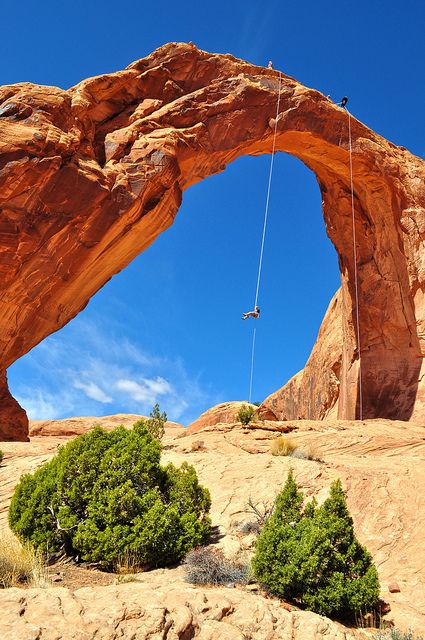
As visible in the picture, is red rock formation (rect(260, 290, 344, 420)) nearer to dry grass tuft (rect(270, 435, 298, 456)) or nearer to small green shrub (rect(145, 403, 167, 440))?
small green shrub (rect(145, 403, 167, 440))

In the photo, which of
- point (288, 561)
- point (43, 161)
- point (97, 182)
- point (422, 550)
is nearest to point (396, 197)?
point (97, 182)

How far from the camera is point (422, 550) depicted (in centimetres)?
738

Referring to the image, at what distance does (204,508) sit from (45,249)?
1072cm

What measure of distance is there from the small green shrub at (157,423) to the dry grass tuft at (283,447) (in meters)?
4.80

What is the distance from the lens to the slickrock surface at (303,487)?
4.08 meters

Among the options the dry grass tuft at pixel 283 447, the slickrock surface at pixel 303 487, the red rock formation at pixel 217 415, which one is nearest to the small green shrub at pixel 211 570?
the slickrock surface at pixel 303 487

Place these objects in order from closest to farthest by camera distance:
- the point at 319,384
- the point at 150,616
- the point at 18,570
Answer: the point at 150,616 < the point at 18,570 < the point at 319,384

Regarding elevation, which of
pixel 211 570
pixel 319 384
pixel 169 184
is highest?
pixel 169 184

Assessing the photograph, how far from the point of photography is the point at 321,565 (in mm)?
5652

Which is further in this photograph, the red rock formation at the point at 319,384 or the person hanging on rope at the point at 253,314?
the red rock formation at the point at 319,384

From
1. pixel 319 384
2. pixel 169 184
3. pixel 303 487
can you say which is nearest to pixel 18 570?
pixel 303 487

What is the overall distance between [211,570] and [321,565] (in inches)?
50.3

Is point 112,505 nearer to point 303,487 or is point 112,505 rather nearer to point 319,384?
point 303,487

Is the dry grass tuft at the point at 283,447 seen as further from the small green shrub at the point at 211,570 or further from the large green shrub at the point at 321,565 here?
the large green shrub at the point at 321,565
